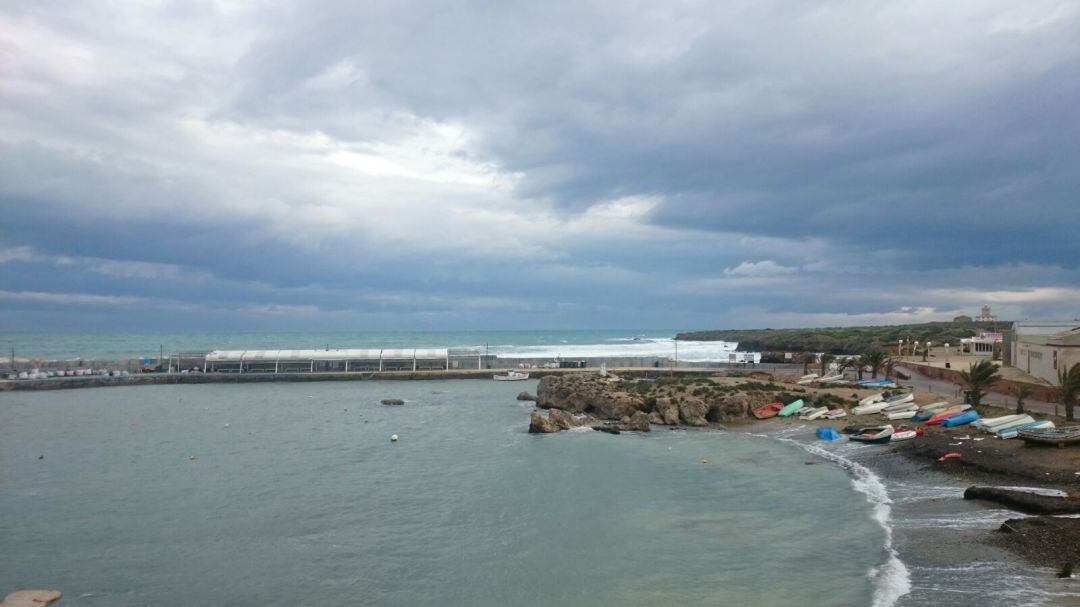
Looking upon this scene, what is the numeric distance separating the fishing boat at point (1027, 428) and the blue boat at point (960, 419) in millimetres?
3864

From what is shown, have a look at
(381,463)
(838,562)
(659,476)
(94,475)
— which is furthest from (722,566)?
(94,475)

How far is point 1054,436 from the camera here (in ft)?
80.3

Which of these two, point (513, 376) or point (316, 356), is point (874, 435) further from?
point (316, 356)

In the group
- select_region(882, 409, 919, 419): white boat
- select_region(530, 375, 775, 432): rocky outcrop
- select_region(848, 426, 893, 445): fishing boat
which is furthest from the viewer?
select_region(530, 375, 775, 432): rocky outcrop

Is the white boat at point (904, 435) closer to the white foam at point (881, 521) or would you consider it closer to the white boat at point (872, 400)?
the white foam at point (881, 521)

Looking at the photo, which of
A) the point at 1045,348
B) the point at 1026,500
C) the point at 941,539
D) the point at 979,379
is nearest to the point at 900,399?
the point at 979,379

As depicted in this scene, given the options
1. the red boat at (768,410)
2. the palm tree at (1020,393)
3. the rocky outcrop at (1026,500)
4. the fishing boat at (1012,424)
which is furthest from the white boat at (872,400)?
the rocky outcrop at (1026,500)

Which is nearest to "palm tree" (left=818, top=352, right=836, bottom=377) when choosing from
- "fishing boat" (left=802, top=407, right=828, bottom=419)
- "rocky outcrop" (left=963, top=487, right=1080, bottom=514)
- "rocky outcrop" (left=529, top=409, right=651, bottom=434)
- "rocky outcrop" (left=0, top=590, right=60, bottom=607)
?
"fishing boat" (left=802, top=407, right=828, bottom=419)

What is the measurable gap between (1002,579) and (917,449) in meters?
14.9

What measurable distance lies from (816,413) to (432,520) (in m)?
26.2

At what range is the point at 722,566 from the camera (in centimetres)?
1655

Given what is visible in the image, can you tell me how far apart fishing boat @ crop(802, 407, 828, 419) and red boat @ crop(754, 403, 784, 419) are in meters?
2.10

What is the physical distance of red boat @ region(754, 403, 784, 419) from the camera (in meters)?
41.5

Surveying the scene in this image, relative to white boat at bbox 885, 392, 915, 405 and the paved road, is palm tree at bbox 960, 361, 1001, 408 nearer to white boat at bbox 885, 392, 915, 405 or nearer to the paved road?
the paved road
